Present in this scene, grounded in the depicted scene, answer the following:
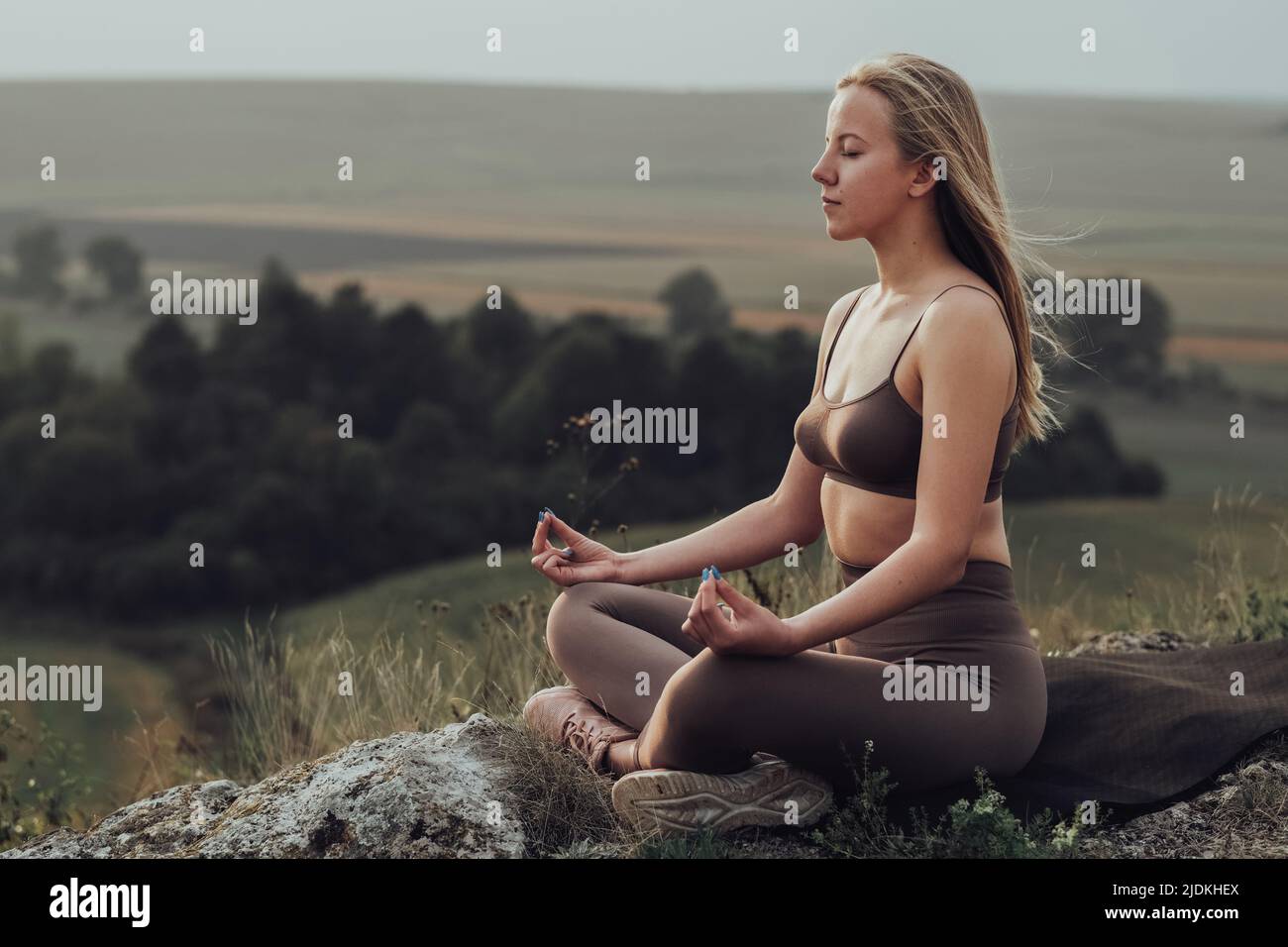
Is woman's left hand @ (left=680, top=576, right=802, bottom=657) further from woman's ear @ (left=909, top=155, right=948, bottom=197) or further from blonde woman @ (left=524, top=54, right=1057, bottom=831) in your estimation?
woman's ear @ (left=909, top=155, right=948, bottom=197)

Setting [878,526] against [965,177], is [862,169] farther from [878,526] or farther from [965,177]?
[878,526]

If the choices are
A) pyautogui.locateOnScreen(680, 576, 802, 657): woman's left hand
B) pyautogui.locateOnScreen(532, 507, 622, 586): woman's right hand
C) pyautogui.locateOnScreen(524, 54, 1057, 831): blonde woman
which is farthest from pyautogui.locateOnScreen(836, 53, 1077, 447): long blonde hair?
pyautogui.locateOnScreen(532, 507, 622, 586): woman's right hand

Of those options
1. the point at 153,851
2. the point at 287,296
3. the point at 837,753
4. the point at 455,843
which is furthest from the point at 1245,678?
the point at 287,296

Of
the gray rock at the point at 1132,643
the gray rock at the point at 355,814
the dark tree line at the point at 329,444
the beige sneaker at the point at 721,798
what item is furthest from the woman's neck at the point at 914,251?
the dark tree line at the point at 329,444

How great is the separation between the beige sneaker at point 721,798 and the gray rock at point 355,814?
16.7 inches

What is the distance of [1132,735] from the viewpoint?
4598 millimetres

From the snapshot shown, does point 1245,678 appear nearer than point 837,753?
No

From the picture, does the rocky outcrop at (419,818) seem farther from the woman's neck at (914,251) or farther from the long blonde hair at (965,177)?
the woman's neck at (914,251)

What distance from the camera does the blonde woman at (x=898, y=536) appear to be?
12.4ft

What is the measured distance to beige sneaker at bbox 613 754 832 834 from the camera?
4113mm

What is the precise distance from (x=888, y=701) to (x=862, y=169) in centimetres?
143

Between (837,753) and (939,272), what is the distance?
1343 millimetres
